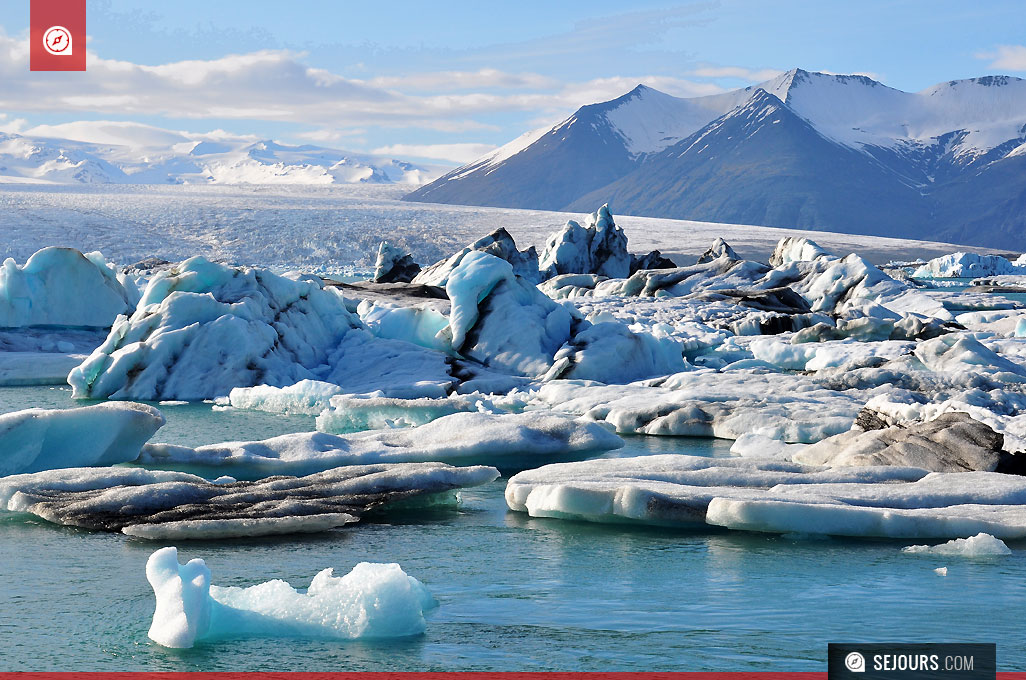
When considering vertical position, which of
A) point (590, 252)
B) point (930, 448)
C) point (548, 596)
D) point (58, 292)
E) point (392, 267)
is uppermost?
point (590, 252)

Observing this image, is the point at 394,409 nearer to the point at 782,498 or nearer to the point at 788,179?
the point at 782,498

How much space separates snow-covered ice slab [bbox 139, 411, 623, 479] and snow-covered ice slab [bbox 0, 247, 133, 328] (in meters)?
12.8

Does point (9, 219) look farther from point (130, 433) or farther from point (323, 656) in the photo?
point (323, 656)

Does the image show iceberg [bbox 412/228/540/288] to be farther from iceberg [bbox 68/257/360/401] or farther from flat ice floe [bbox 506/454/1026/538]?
flat ice floe [bbox 506/454/1026/538]

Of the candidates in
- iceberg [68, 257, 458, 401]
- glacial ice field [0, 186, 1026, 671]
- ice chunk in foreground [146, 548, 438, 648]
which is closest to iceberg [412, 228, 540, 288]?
glacial ice field [0, 186, 1026, 671]

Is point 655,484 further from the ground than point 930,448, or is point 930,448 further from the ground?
point 930,448

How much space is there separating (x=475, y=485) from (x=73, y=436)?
3447 millimetres

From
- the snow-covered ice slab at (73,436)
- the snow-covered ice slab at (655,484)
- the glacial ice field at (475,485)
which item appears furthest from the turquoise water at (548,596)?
the snow-covered ice slab at (73,436)

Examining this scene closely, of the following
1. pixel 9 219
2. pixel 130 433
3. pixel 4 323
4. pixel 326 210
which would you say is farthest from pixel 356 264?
pixel 130 433

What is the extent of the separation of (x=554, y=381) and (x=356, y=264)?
3452cm

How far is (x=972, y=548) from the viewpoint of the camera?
6215 mm

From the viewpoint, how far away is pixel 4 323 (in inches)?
798

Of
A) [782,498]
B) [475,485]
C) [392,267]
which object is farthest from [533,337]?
[392,267]

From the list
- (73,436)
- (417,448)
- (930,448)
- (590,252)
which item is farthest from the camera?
(590,252)
